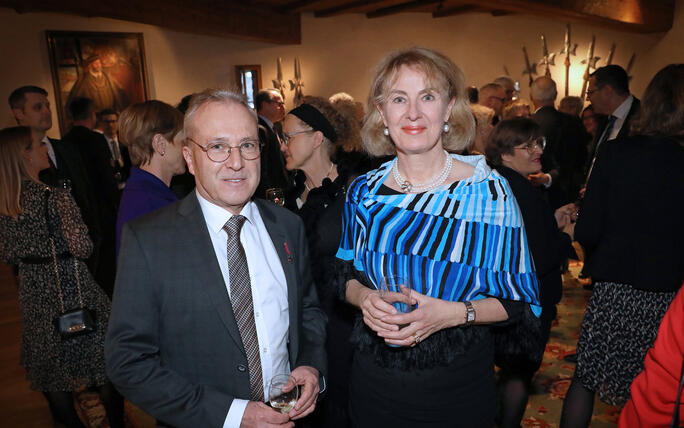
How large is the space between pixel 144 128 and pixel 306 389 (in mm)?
1570

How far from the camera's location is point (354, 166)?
2.46 meters

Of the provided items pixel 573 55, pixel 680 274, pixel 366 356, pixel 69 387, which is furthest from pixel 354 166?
pixel 573 55

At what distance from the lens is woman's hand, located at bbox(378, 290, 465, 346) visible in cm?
143

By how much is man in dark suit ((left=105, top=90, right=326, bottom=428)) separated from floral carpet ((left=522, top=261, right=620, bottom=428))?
7.01 ft

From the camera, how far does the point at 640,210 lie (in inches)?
92.1

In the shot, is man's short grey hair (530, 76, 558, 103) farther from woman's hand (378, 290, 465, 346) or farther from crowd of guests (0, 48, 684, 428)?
woman's hand (378, 290, 465, 346)

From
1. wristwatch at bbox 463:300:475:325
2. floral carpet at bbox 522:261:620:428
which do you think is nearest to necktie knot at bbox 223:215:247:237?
wristwatch at bbox 463:300:475:325

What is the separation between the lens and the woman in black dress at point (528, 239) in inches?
87.7

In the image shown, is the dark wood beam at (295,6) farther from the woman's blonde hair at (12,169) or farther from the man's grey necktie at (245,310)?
the man's grey necktie at (245,310)

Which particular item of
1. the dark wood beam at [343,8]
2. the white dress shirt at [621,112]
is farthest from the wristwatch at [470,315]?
the dark wood beam at [343,8]

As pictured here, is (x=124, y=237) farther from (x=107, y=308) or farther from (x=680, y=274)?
(x=680, y=274)

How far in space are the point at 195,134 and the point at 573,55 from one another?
1324 centimetres

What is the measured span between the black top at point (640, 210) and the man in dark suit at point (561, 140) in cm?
312

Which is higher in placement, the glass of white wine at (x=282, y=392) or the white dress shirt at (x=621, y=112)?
the white dress shirt at (x=621, y=112)
